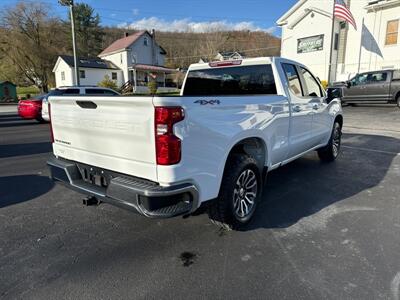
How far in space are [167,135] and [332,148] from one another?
4885mm

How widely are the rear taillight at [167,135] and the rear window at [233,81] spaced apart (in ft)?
7.56

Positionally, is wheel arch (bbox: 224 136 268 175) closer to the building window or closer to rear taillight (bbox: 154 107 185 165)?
rear taillight (bbox: 154 107 185 165)

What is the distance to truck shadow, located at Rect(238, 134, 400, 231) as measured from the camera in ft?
12.6

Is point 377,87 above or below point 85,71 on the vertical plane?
below

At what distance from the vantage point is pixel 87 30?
5650cm

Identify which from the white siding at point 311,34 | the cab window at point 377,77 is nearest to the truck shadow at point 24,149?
the cab window at point 377,77

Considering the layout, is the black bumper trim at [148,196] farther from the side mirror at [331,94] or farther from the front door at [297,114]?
the side mirror at [331,94]

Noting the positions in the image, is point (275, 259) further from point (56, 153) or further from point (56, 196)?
point (56, 196)

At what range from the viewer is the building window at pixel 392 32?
2244cm

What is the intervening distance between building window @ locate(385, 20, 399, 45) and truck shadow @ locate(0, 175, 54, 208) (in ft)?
86.4

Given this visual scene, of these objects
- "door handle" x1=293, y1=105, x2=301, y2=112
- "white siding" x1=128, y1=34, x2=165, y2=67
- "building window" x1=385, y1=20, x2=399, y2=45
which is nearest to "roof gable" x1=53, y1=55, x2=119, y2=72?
"white siding" x1=128, y1=34, x2=165, y2=67

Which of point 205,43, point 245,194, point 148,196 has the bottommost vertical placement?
point 245,194

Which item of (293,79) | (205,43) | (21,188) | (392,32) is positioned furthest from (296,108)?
(205,43)

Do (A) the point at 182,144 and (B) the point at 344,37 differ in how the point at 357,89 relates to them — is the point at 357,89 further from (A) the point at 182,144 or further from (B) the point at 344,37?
(A) the point at 182,144
